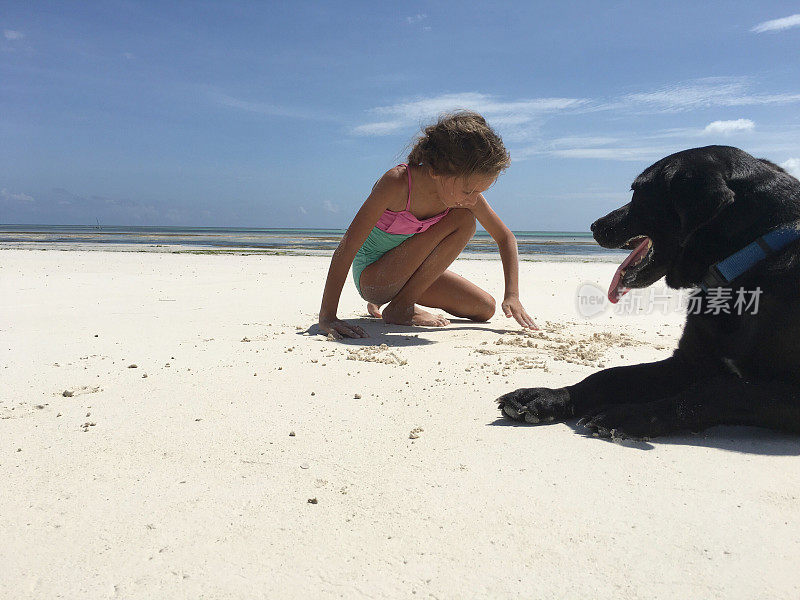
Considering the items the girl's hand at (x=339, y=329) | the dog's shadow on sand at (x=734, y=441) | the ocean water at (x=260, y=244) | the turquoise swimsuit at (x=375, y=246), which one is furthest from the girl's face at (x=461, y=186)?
the ocean water at (x=260, y=244)

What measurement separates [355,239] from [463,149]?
3.27 ft

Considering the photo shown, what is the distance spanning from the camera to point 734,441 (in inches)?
86.5

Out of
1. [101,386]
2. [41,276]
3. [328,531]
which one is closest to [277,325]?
[101,386]

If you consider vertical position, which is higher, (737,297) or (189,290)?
(737,297)

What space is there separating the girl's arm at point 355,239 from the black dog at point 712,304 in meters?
1.93

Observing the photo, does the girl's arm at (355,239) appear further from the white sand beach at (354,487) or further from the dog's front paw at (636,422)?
the dog's front paw at (636,422)

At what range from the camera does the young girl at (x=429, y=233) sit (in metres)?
4.09

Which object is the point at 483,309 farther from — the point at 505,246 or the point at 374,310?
the point at 374,310

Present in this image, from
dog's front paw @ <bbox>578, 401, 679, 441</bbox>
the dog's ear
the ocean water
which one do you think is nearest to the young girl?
the dog's ear

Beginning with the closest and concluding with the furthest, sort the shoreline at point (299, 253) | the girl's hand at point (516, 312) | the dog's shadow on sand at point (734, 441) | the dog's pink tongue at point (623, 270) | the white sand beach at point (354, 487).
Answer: the white sand beach at point (354, 487) < the dog's shadow on sand at point (734, 441) < the dog's pink tongue at point (623, 270) < the girl's hand at point (516, 312) < the shoreline at point (299, 253)

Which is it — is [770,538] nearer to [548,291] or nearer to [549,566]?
[549,566]

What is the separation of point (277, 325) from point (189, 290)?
99.8 inches

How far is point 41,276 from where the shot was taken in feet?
26.2

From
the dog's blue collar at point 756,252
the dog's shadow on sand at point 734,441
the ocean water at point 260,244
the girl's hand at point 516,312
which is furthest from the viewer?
the ocean water at point 260,244
